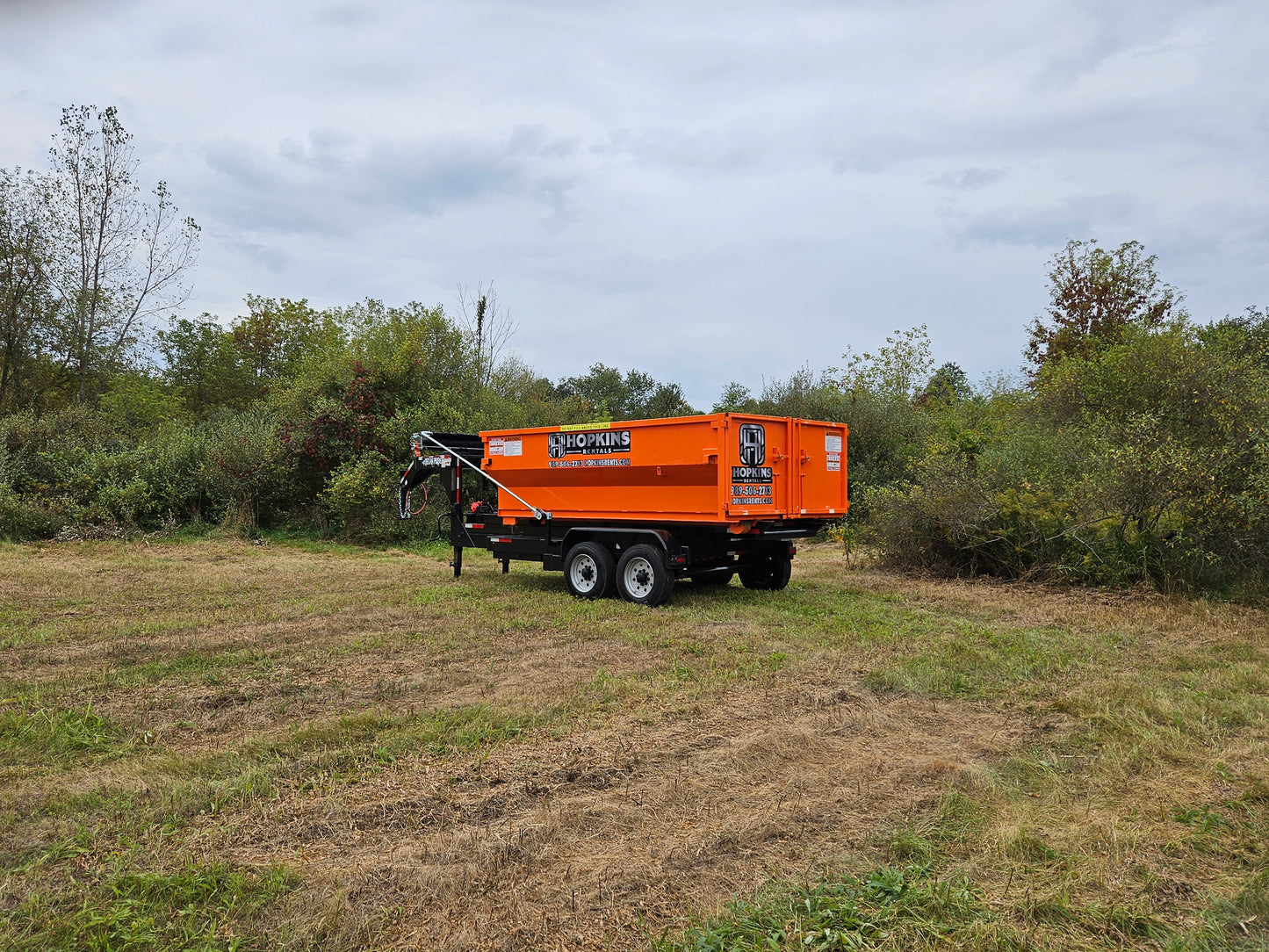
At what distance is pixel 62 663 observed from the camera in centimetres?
690

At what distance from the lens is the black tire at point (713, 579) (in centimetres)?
1217

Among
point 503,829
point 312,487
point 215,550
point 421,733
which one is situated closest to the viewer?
point 503,829

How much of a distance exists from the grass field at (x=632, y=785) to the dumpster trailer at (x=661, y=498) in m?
1.68

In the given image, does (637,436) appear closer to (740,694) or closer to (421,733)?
(740,694)

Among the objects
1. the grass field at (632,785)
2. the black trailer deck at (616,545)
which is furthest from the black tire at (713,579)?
the grass field at (632,785)

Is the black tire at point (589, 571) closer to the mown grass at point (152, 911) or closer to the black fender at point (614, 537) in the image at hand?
the black fender at point (614, 537)

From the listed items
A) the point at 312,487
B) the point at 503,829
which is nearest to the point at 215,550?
the point at 312,487

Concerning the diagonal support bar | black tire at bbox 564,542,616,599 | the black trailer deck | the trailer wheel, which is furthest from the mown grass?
the trailer wheel

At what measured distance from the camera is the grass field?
3.07m

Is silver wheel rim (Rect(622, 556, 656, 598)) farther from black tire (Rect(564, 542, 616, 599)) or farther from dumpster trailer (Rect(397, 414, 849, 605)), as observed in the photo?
black tire (Rect(564, 542, 616, 599))

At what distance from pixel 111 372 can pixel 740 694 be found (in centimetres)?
2697

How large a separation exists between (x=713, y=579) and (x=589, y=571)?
2.35 m

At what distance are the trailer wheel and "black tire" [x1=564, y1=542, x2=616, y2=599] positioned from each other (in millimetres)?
2226

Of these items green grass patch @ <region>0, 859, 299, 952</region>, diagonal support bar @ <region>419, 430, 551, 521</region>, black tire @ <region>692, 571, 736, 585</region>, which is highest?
diagonal support bar @ <region>419, 430, 551, 521</region>
